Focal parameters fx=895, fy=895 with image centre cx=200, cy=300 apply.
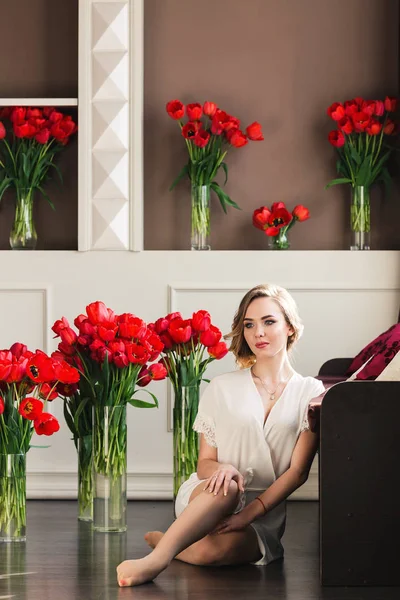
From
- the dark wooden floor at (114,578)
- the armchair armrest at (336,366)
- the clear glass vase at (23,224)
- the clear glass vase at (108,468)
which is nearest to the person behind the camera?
the dark wooden floor at (114,578)

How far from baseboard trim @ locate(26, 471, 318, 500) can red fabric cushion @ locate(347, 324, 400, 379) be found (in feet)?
1.88

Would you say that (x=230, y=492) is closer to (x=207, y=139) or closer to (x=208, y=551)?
(x=208, y=551)

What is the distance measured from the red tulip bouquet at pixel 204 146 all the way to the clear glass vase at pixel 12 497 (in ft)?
4.01

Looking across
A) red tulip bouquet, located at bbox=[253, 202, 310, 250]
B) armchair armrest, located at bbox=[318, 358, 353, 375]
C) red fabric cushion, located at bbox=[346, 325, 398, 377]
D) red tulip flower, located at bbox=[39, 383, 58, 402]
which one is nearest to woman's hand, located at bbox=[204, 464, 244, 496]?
red tulip flower, located at bbox=[39, 383, 58, 402]

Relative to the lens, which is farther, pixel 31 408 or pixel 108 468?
pixel 108 468

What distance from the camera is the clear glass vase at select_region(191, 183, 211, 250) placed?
11.5 feet

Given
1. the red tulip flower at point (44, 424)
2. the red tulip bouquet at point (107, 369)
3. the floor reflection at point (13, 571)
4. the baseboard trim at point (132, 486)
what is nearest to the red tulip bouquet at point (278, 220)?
the red tulip bouquet at point (107, 369)

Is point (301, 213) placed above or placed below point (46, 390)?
above

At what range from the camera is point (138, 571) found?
7.43 feet

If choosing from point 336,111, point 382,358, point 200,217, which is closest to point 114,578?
point 382,358

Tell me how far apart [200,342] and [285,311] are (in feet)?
1.49

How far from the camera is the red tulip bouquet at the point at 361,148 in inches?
136

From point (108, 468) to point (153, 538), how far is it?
31 centimetres

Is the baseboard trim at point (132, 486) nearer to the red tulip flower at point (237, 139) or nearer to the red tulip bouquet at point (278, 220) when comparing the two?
the red tulip bouquet at point (278, 220)
